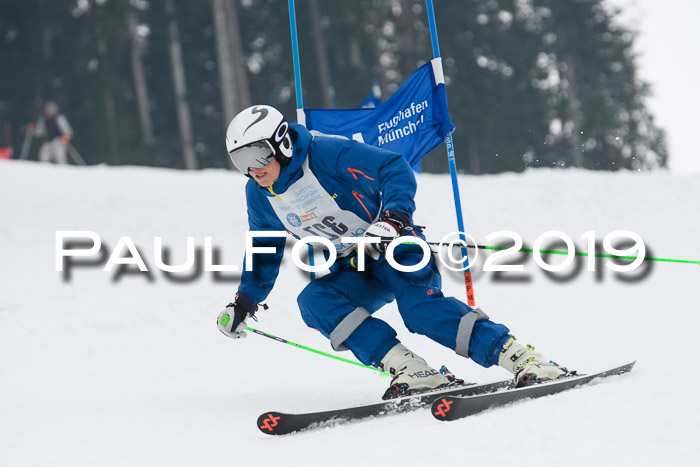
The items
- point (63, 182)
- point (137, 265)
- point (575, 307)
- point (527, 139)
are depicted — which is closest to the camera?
point (575, 307)

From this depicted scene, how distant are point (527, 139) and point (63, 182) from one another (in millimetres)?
20674

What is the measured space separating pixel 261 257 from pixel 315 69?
24915 mm

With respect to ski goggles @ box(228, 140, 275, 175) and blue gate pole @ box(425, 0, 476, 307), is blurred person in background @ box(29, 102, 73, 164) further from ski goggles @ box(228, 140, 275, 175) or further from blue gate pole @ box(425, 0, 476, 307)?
ski goggles @ box(228, 140, 275, 175)

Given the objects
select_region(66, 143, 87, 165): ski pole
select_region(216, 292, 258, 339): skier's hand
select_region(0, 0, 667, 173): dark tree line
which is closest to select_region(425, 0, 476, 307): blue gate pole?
select_region(216, 292, 258, 339): skier's hand

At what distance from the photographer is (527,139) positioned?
94.5 ft

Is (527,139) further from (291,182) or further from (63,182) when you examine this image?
(291,182)

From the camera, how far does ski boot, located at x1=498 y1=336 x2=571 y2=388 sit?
128 inches

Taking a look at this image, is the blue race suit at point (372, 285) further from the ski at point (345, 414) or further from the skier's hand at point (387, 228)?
the ski at point (345, 414)

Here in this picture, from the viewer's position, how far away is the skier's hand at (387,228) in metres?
3.28

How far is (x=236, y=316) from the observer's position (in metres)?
4.00

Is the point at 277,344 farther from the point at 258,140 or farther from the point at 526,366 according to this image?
the point at 526,366

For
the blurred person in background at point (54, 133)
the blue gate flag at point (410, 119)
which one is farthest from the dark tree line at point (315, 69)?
the blue gate flag at point (410, 119)

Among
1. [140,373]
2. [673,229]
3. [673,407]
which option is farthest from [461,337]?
[673,229]

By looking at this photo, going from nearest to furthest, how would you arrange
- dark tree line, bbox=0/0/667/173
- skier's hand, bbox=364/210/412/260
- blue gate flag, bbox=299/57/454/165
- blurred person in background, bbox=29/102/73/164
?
skier's hand, bbox=364/210/412/260, blue gate flag, bbox=299/57/454/165, blurred person in background, bbox=29/102/73/164, dark tree line, bbox=0/0/667/173
